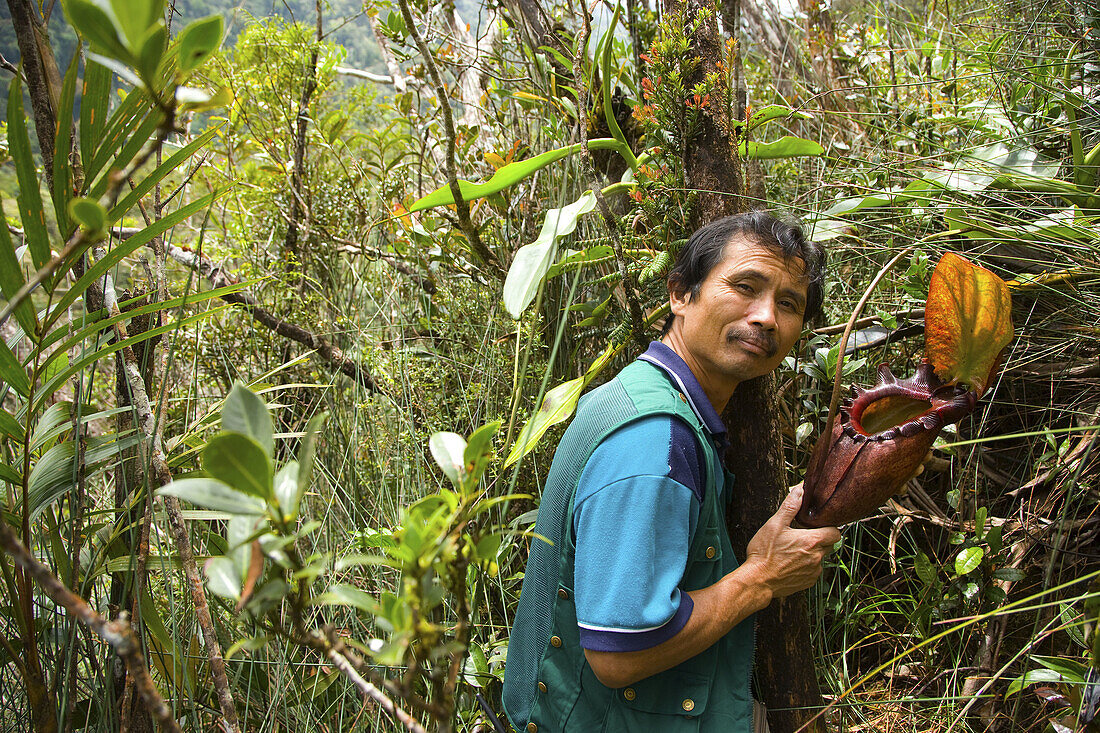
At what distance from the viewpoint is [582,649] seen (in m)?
1.17

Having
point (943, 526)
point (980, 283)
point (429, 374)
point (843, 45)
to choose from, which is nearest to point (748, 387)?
point (980, 283)

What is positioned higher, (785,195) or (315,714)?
(785,195)

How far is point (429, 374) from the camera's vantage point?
196 centimetres

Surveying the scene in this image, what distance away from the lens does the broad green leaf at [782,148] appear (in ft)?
5.24

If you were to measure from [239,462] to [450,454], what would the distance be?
0.56ft

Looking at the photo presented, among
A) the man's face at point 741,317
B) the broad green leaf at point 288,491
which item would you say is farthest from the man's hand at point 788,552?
the broad green leaf at point 288,491

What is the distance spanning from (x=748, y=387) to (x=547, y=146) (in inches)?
41.5

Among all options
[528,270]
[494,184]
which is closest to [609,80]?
[494,184]

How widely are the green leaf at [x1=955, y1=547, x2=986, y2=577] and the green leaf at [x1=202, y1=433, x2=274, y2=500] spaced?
4.98 ft

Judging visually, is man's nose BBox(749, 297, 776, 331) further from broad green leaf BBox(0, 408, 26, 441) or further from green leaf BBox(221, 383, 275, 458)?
broad green leaf BBox(0, 408, 26, 441)

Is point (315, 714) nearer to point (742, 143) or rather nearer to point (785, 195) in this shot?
→ point (742, 143)

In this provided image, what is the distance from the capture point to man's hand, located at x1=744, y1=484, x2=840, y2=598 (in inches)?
45.0

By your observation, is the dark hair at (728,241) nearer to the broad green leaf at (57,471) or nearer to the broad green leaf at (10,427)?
the broad green leaf at (57,471)

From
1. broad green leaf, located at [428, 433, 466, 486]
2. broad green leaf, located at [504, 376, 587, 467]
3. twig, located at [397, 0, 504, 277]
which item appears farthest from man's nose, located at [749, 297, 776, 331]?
broad green leaf, located at [428, 433, 466, 486]
